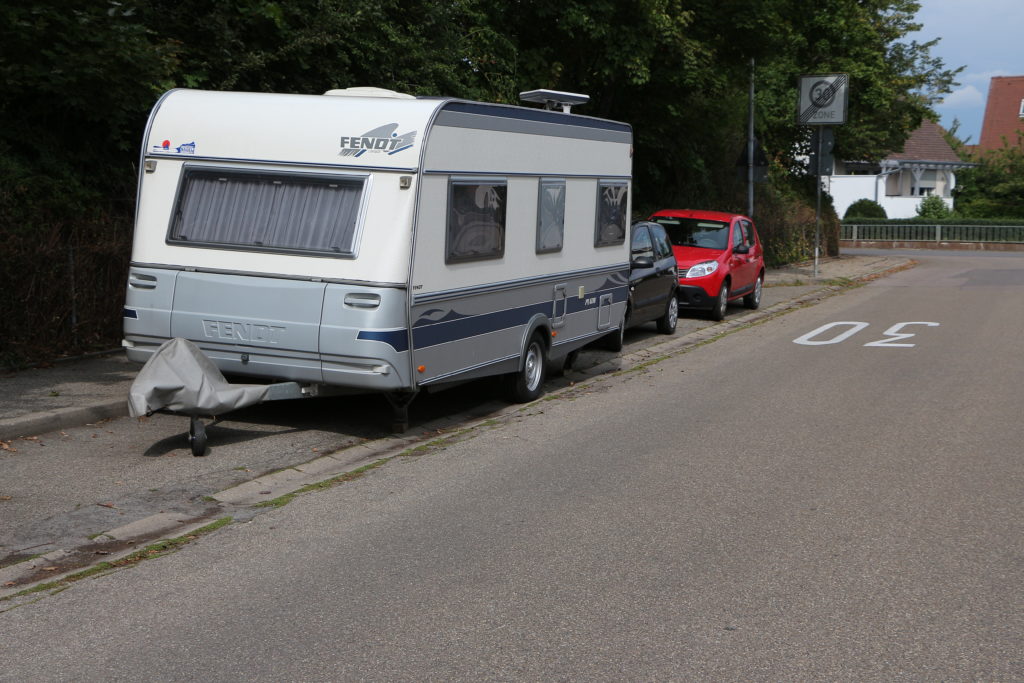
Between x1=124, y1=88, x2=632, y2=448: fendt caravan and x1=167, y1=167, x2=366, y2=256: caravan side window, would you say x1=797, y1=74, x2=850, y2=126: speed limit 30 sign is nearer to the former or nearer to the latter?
x1=124, y1=88, x2=632, y2=448: fendt caravan

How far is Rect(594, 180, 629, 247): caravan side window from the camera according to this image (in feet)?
42.2

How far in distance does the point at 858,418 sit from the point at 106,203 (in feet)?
28.6

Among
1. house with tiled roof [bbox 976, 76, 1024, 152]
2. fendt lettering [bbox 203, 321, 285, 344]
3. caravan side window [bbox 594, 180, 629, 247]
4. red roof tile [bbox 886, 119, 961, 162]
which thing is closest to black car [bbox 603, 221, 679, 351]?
caravan side window [bbox 594, 180, 629, 247]

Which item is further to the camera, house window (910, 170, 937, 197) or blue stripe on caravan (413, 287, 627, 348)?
house window (910, 170, 937, 197)

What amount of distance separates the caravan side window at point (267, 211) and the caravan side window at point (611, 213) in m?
4.21

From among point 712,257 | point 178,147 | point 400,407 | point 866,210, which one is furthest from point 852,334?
point 866,210

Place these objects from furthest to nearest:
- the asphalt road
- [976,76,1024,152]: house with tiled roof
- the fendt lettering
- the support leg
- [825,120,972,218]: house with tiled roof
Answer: [976,76,1024,152]: house with tiled roof
[825,120,972,218]: house with tiled roof
the support leg
the fendt lettering
the asphalt road

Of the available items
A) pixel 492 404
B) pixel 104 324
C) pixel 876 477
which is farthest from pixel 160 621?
pixel 104 324

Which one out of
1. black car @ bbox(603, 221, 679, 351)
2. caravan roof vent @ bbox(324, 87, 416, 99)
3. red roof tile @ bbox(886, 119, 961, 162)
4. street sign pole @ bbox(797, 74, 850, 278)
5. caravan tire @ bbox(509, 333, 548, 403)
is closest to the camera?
caravan roof vent @ bbox(324, 87, 416, 99)

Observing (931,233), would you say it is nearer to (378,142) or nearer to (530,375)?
(530,375)

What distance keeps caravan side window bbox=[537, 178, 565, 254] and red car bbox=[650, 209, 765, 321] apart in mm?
7759

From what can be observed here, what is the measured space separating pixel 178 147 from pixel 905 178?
6997 centimetres

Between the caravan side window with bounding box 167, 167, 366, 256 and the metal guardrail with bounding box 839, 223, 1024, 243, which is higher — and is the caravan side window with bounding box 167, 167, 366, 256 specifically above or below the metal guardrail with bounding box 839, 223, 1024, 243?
below

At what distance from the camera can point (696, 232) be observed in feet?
66.4
